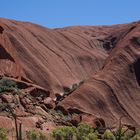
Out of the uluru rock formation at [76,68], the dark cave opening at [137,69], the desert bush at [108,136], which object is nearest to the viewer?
the desert bush at [108,136]

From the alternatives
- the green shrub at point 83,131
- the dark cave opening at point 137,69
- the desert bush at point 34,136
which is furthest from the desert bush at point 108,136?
the dark cave opening at point 137,69

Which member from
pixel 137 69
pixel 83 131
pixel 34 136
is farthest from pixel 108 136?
pixel 137 69

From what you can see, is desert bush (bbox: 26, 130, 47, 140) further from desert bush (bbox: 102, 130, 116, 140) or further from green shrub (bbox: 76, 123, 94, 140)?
desert bush (bbox: 102, 130, 116, 140)

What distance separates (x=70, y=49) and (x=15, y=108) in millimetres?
67071

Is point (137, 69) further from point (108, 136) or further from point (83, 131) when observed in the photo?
point (83, 131)

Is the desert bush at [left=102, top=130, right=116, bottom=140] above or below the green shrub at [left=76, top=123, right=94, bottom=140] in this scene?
below

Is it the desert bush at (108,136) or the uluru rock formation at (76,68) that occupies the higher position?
the uluru rock formation at (76,68)

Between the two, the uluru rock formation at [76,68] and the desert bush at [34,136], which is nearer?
the desert bush at [34,136]

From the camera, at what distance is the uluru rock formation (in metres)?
92.6

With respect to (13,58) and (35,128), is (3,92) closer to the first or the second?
(35,128)

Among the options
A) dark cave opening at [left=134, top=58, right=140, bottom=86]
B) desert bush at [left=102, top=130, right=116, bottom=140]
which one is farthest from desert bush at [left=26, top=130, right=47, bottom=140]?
dark cave opening at [left=134, top=58, right=140, bottom=86]

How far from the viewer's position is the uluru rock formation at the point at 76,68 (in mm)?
92625

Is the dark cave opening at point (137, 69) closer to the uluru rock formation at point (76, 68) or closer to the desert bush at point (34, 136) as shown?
the uluru rock formation at point (76, 68)

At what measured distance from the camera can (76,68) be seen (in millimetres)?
132500
